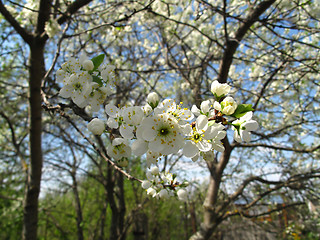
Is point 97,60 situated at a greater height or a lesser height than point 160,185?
greater

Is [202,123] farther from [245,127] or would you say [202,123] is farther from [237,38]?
[237,38]

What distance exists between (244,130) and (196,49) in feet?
15.8

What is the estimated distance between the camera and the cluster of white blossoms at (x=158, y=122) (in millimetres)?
832

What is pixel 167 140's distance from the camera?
0.86m

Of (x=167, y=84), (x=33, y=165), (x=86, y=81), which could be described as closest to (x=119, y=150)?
(x=86, y=81)

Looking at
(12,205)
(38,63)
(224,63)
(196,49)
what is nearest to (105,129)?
(38,63)

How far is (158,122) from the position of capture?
0.85 metres

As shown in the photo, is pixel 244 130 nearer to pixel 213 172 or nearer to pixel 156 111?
pixel 156 111

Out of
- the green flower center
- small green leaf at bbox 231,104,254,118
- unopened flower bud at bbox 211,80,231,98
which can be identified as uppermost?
unopened flower bud at bbox 211,80,231,98

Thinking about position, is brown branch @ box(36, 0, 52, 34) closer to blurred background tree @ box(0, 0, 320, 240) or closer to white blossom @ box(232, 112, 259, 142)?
blurred background tree @ box(0, 0, 320, 240)

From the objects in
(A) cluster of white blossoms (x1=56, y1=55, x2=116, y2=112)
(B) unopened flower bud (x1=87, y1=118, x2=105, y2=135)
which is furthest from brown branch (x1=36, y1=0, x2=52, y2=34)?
(B) unopened flower bud (x1=87, y1=118, x2=105, y2=135)

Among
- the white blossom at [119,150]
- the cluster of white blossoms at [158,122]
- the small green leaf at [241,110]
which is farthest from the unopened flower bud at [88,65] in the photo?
the small green leaf at [241,110]

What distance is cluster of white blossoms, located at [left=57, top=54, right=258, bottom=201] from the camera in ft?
2.73

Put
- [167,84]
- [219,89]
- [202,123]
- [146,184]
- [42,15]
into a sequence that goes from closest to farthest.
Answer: [202,123], [219,89], [146,184], [42,15], [167,84]
